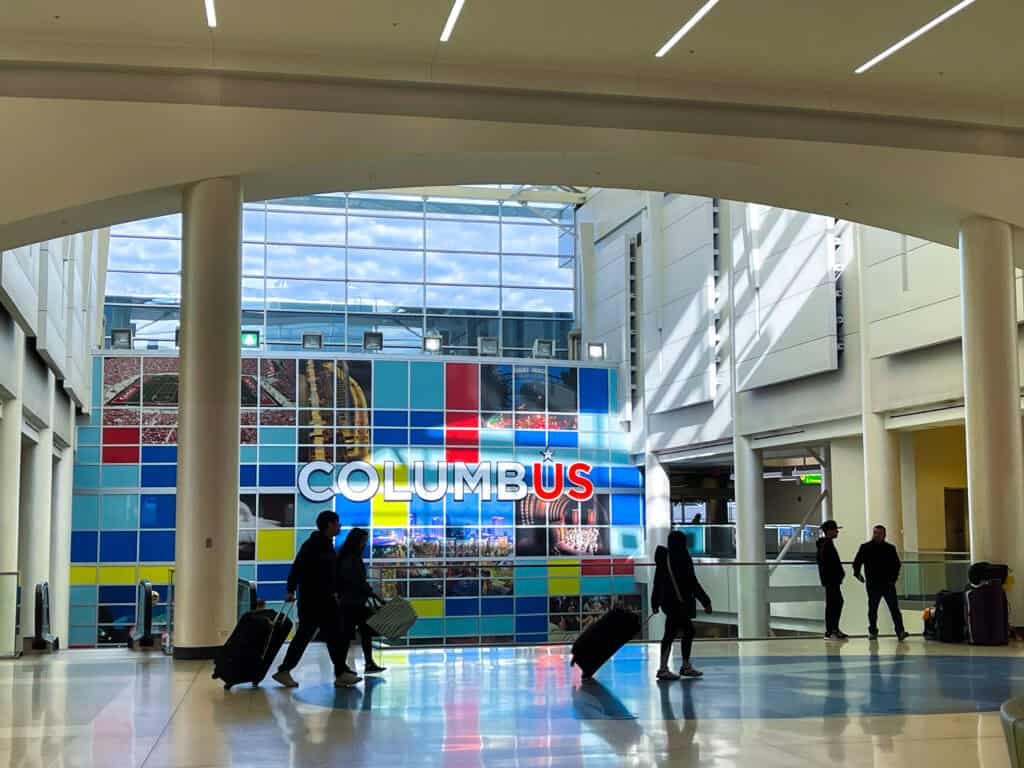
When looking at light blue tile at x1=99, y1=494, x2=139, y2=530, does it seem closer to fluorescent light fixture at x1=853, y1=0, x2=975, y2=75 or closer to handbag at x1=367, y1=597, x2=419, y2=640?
handbag at x1=367, y1=597, x2=419, y2=640

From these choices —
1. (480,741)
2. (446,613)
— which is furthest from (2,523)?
(480,741)

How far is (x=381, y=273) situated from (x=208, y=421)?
28561 mm

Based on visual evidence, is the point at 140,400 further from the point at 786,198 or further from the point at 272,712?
the point at 272,712

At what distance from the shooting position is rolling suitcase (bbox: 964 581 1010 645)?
51.9ft

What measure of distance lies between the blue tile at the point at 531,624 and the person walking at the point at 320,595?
479 cm

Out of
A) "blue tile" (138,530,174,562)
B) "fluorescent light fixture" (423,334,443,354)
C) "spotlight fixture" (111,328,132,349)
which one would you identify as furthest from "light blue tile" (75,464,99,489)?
"fluorescent light fixture" (423,334,443,354)

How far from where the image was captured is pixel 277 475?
120 feet

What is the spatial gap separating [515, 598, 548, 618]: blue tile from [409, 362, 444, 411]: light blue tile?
20.5 meters

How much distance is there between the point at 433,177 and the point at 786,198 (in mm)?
5092

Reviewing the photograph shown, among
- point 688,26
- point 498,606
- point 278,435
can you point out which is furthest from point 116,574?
point 688,26

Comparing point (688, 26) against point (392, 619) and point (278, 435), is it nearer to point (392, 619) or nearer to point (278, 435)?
point (392, 619)

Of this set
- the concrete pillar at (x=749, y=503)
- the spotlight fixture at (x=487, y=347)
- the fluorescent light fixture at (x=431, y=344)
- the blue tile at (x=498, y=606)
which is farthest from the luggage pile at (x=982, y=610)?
the spotlight fixture at (x=487, y=347)

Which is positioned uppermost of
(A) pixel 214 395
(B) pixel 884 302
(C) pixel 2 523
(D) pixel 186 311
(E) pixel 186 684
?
(B) pixel 884 302

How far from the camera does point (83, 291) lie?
32.7 meters
